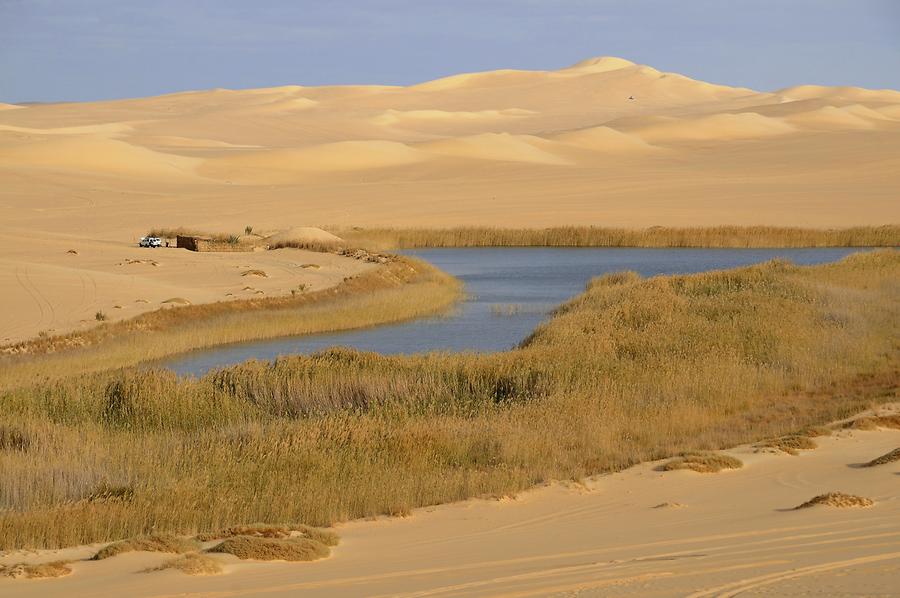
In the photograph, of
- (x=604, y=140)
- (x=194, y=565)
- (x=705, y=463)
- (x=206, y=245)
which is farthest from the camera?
(x=604, y=140)

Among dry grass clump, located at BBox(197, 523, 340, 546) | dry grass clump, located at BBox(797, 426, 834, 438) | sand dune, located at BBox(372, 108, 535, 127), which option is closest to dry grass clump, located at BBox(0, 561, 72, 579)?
dry grass clump, located at BBox(197, 523, 340, 546)

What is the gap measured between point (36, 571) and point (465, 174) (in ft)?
272

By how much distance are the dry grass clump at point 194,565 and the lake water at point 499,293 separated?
11.4m

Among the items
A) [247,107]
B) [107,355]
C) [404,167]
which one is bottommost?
[107,355]

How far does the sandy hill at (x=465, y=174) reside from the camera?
63.0 meters

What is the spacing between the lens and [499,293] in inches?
1340

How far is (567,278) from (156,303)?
1508 cm

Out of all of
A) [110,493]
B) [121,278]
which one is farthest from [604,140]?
[110,493]

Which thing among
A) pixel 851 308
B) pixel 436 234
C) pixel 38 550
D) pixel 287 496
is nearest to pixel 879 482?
pixel 287 496

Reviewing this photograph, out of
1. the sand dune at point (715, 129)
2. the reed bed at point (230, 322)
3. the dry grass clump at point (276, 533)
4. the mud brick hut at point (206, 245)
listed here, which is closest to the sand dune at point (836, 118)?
the sand dune at point (715, 129)

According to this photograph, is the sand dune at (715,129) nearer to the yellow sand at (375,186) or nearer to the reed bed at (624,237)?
the yellow sand at (375,186)

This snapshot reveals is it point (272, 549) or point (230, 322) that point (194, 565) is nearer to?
point (272, 549)

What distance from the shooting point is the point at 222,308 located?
26.6 metres

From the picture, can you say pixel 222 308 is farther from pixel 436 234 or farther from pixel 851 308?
pixel 436 234
